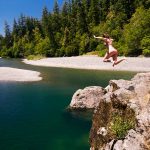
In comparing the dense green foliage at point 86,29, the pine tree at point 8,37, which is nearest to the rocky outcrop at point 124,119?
the dense green foliage at point 86,29

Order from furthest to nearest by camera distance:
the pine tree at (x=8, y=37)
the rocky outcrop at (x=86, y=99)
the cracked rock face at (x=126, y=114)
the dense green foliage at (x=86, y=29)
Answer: the pine tree at (x=8, y=37)
the dense green foliage at (x=86, y=29)
the rocky outcrop at (x=86, y=99)
the cracked rock face at (x=126, y=114)

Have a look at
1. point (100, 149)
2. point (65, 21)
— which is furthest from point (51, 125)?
point (65, 21)

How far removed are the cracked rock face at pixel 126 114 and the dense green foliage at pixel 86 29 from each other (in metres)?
69.9

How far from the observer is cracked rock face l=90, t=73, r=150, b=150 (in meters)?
14.8

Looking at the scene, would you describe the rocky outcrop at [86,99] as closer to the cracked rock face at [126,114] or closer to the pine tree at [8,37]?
the cracked rock face at [126,114]

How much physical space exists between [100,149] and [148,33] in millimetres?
77867

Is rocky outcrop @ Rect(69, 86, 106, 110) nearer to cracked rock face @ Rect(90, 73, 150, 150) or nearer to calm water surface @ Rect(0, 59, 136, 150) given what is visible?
calm water surface @ Rect(0, 59, 136, 150)

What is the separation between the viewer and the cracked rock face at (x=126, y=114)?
14.8 meters

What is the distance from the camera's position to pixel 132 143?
1485cm

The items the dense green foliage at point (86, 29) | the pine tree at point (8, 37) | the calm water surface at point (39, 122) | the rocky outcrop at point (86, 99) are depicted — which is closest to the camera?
the calm water surface at point (39, 122)

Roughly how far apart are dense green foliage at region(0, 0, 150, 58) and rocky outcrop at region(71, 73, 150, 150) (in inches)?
2759

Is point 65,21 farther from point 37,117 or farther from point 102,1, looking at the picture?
point 37,117

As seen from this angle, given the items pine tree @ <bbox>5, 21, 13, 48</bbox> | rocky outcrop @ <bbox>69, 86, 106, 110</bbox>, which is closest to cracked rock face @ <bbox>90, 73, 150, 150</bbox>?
rocky outcrop @ <bbox>69, 86, 106, 110</bbox>

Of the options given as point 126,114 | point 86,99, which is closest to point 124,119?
point 126,114
